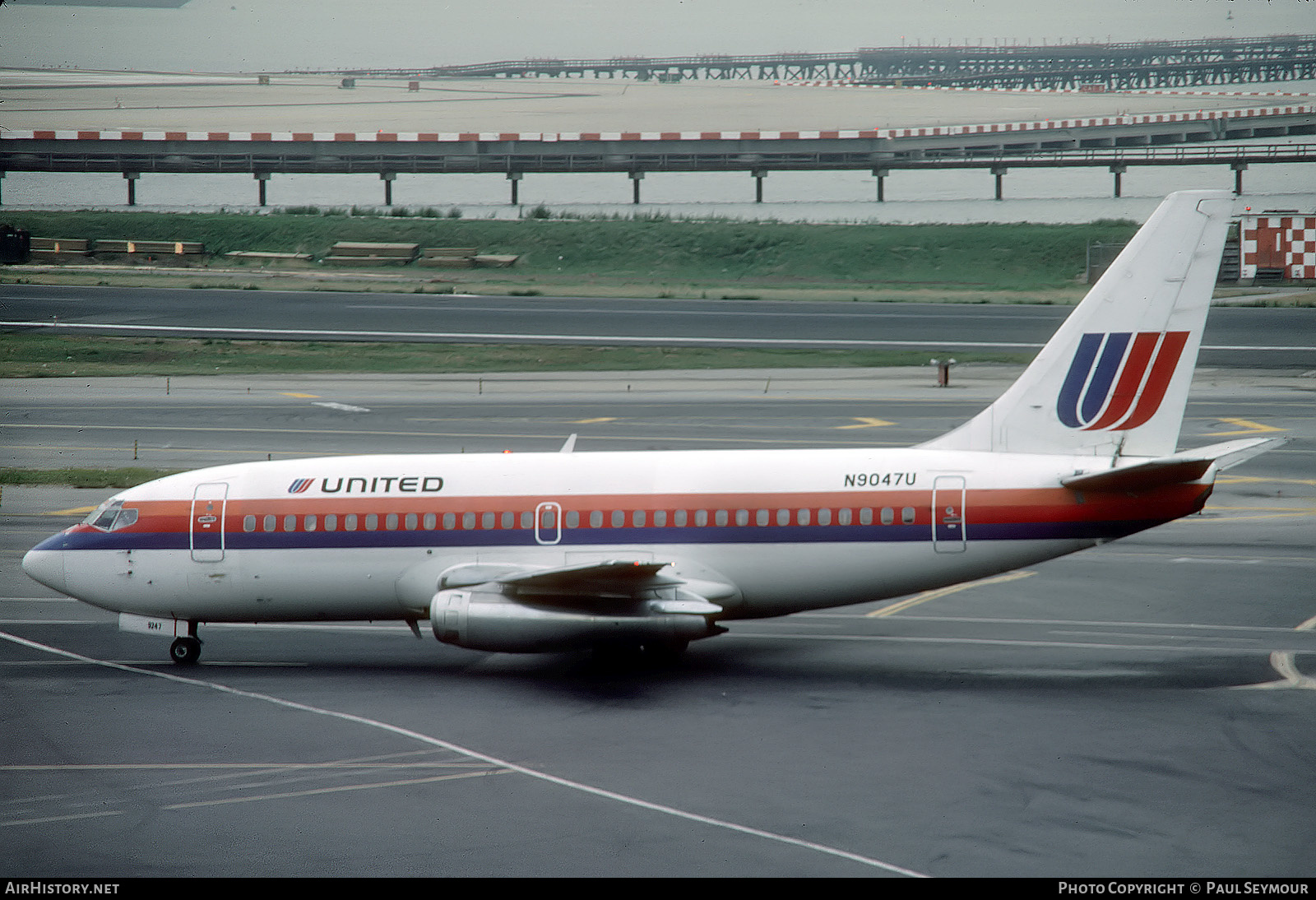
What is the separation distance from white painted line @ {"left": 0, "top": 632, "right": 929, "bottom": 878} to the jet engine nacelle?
2.19 meters

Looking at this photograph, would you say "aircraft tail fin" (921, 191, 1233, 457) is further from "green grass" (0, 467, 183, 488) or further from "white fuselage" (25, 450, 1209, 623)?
"green grass" (0, 467, 183, 488)

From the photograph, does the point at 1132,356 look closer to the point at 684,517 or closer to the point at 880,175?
the point at 684,517

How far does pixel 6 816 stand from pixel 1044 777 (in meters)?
14.6

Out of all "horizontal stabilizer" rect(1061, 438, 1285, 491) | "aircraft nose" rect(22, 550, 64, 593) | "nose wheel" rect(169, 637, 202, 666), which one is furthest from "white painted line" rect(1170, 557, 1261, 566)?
"aircraft nose" rect(22, 550, 64, 593)

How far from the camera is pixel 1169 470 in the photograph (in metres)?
22.3

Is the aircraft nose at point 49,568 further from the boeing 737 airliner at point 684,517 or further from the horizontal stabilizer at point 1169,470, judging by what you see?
the horizontal stabilizer at point 1169,470

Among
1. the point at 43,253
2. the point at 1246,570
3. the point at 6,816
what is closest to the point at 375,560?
the point at 6,816

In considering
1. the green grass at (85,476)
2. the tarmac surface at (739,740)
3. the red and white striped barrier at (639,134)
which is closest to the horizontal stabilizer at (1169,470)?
the tarmac surface at (739,740)

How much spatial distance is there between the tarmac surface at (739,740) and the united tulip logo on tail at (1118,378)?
4729 mm

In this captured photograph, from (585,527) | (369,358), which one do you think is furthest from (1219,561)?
(369,358)

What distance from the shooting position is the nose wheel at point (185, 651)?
26.0 m

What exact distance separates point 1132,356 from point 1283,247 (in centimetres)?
6853

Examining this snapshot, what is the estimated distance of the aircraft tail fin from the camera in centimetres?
2341

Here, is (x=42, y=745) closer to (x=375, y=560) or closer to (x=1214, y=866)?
(x=375, y=560)
